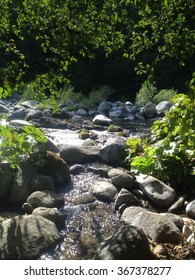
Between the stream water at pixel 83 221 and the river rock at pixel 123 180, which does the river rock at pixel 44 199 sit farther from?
the river rock at pixel 123 180

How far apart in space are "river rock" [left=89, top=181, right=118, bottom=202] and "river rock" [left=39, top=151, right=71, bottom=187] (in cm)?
Result: 57

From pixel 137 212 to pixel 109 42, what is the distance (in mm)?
2300

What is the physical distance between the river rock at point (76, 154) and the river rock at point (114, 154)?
0.75 feet

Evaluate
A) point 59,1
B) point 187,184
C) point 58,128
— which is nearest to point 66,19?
point 59,1

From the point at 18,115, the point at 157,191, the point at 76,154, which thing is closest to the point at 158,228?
the point at 157,191

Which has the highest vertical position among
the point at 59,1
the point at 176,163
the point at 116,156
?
the point at 59,1

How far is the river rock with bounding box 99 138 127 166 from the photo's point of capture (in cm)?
690

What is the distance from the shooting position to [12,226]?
3.72m

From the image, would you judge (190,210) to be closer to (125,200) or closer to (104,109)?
(125,200)

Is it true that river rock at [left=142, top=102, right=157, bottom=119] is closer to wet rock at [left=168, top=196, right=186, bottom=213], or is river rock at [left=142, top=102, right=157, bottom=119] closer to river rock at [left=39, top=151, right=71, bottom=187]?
river rock at [left=39, top=151, right=71, bottom=187]

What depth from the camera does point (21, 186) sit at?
509 centimetres

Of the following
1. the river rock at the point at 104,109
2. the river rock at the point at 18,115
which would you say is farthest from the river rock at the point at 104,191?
the river rock at the point at 104,109

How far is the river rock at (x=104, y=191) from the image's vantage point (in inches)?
207
